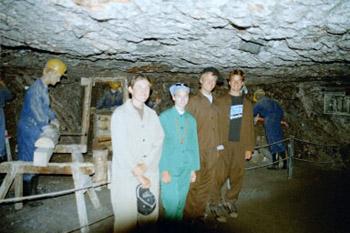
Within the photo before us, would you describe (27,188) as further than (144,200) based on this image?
Yes

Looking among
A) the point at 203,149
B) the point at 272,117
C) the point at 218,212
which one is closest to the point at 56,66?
the point at 203,149

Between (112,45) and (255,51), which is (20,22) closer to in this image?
(112,45)

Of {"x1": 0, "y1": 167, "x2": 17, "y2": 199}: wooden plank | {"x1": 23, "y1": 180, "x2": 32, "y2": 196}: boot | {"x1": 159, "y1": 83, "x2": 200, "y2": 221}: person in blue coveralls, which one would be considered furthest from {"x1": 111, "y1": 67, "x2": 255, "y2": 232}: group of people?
{"x1": 23, "y1": 180, "x2": 32, "y2": 196}: boot

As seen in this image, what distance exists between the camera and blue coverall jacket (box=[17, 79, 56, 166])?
4.51 meters

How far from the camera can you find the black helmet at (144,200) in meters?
2.98

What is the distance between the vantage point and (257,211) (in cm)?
470

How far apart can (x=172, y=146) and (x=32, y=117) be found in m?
2.53

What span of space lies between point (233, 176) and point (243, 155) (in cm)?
35

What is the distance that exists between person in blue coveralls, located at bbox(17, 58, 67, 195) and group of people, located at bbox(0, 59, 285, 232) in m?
0.01

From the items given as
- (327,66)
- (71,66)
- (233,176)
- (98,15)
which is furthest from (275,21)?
(71,66)

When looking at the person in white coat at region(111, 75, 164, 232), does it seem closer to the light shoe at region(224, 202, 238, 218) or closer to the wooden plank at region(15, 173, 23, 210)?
the light shoe at region(224, 202, 238, 218)

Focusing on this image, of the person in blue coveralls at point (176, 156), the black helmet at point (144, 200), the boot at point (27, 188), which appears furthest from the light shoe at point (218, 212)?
the boot at point (27, 188)

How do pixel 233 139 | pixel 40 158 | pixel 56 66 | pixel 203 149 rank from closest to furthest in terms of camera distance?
pixel 203 149 < pixel 40 158 < pixel 233 139 < pixel 56 66

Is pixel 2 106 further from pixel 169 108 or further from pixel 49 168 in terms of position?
pixel 169 108
